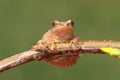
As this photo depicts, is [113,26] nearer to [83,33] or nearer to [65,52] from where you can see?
[83,33]

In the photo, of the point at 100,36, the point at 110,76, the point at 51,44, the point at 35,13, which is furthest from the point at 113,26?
the point at 51,44

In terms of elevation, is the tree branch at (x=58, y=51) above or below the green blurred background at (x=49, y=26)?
below

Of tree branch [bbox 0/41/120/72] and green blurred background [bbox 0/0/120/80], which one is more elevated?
green blurred background [bbox 0/0/120/80]

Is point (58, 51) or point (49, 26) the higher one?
point (49, 26)

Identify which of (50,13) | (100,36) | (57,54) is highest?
(50,13)

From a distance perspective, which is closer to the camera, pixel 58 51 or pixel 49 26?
pixel 58 51
